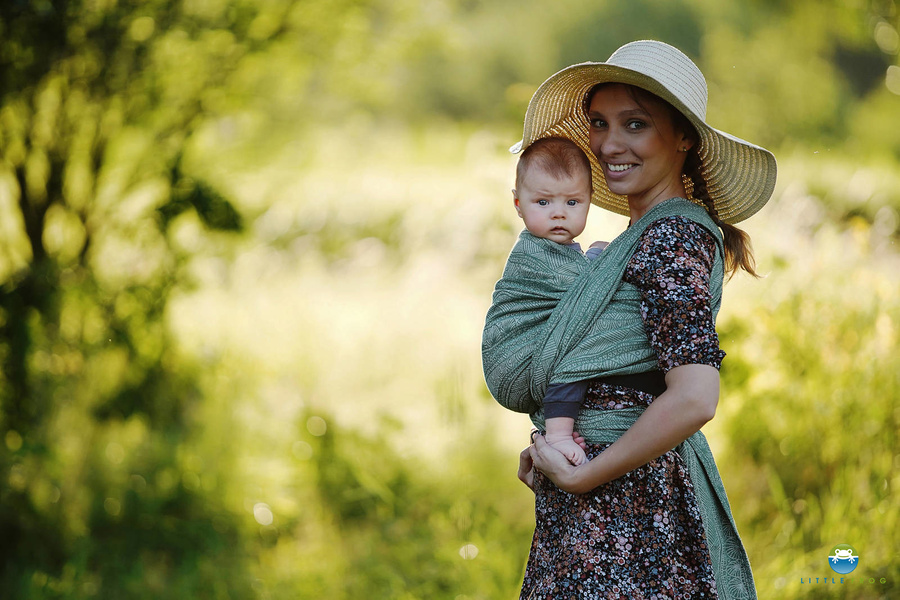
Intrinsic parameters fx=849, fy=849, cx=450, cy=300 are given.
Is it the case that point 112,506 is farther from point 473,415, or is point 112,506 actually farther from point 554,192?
point 554,192

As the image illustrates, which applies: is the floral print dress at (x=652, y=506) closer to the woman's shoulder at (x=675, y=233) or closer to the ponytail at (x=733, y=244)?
the woman's shoulder at (x=675, y=233)

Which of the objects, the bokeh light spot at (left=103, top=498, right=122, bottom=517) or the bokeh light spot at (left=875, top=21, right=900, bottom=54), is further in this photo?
the bokeh light spot at (left=875, top=21, right=900, bottom=54)

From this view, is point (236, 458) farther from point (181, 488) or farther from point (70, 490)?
point (70, 490)

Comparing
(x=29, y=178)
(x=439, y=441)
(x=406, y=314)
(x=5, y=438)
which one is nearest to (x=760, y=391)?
(x=439, y=441)

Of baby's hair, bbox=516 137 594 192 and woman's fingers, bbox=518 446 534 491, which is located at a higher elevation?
baby's hair, bbox=516 137 594 192

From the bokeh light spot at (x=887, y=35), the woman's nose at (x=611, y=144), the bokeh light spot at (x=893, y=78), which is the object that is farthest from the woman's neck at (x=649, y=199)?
the bokeh light spot at (x=893, y=78)

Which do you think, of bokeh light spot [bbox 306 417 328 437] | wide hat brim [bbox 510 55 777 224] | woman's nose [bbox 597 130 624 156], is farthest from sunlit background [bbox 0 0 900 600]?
woman's nose [bbox 597 130 624 156]

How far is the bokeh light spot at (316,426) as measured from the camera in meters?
4.06

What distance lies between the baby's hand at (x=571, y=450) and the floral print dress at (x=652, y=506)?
0.04 meters

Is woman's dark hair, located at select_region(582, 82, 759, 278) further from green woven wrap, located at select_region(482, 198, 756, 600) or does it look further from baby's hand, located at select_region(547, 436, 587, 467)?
baby's hand, located at select_region(547, 436, 587, 467)

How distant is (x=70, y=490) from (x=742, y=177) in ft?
10.7

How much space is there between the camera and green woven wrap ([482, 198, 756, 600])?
1.46 meters

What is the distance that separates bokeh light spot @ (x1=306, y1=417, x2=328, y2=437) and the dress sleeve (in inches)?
112

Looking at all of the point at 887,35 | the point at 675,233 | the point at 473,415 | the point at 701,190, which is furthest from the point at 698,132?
the point at 887,35
